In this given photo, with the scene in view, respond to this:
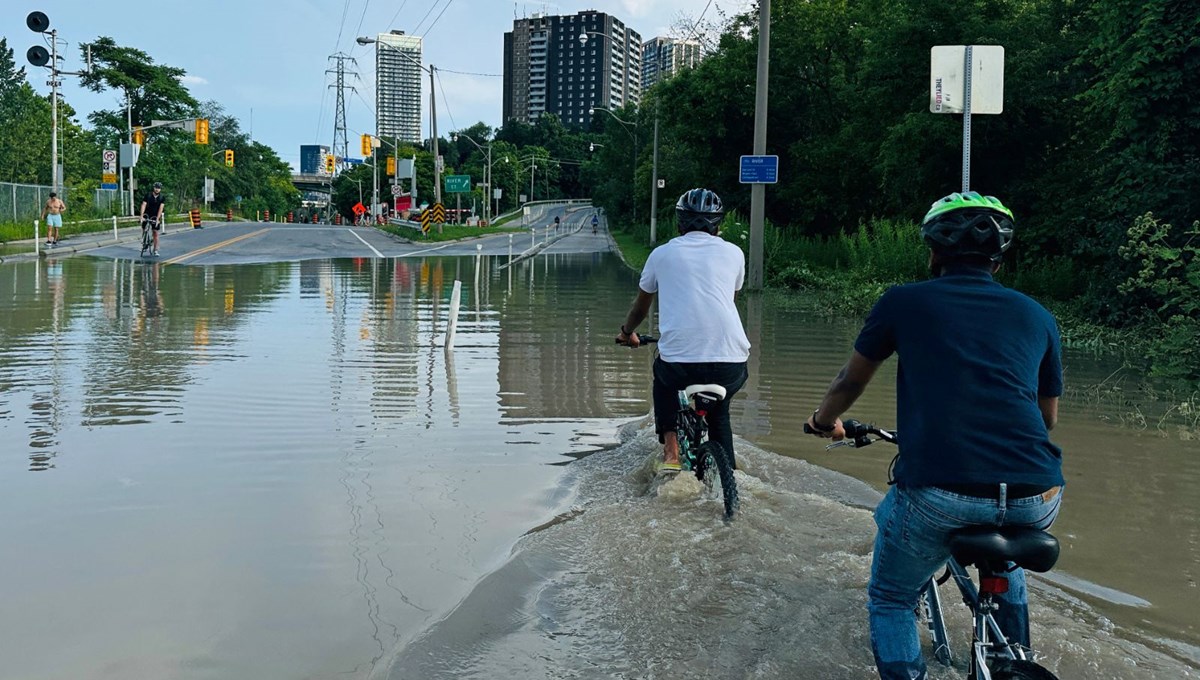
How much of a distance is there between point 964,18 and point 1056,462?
22.9 m

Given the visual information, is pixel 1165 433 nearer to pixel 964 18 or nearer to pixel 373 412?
pixel 373 412

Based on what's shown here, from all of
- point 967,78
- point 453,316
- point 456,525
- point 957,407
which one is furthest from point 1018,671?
point 453,316

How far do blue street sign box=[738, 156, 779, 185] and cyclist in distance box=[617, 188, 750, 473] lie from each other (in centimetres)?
1839

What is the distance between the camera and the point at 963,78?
401 inches

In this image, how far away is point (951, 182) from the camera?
79.5 feet

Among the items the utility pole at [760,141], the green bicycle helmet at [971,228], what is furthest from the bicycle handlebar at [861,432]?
the utility pole at [760,141]

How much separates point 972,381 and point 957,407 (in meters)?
0.09

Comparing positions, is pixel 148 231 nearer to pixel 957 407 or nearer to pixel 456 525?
pixel 456 525

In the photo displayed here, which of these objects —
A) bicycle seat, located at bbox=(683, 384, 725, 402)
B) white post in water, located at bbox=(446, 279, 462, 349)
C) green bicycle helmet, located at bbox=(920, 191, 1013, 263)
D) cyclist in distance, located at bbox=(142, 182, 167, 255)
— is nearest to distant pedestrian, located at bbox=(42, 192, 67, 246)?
cyclist in distance, located at bbox=(142, 182, 167, 255)

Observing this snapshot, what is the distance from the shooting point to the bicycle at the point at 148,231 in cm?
3209

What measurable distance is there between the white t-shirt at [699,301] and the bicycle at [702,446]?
0.22 meters

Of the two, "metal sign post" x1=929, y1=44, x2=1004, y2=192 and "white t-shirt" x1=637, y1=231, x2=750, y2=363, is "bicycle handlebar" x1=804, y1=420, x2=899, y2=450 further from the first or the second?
"metal sign post" x1=929, y1=44, x2=1004, y2=192

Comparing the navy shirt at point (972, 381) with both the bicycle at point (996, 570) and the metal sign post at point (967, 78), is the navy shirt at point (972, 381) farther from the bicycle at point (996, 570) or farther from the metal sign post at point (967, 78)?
the metal sign post at point (967, 78)

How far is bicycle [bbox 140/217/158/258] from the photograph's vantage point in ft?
105
